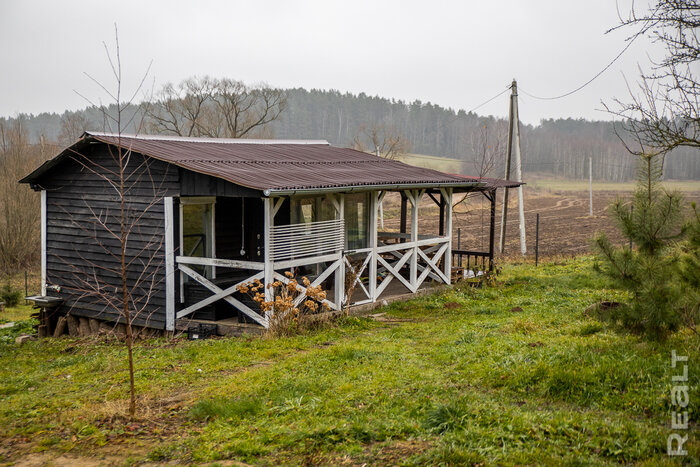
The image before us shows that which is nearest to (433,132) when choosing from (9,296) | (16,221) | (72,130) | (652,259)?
(72,130)

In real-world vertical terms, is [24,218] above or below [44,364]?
above

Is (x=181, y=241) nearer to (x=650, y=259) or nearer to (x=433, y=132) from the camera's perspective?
(x=650, y=259)

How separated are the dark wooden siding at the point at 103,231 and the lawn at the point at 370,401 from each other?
1.99m

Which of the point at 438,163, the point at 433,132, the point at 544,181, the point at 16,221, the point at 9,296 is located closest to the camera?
the point at 9,296

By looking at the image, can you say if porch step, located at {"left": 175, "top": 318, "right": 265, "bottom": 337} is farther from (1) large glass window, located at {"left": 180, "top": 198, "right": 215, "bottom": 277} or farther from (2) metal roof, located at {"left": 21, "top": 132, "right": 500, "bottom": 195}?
(2) metal roof, located at {"left": 21, "top": 132, "right": 500, "bottom": 195}

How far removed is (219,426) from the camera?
6172mm

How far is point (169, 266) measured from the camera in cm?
1161

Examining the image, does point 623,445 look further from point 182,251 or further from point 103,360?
point 182,251

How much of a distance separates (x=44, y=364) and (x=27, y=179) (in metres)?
4.91

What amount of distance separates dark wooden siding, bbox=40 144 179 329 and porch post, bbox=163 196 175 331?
131mm

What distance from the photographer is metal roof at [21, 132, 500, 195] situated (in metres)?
10.9

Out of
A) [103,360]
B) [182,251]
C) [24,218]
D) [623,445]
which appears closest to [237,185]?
[182,251]

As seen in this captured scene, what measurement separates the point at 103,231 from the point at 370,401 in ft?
27.7

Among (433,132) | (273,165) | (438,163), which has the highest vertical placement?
(433,132)
